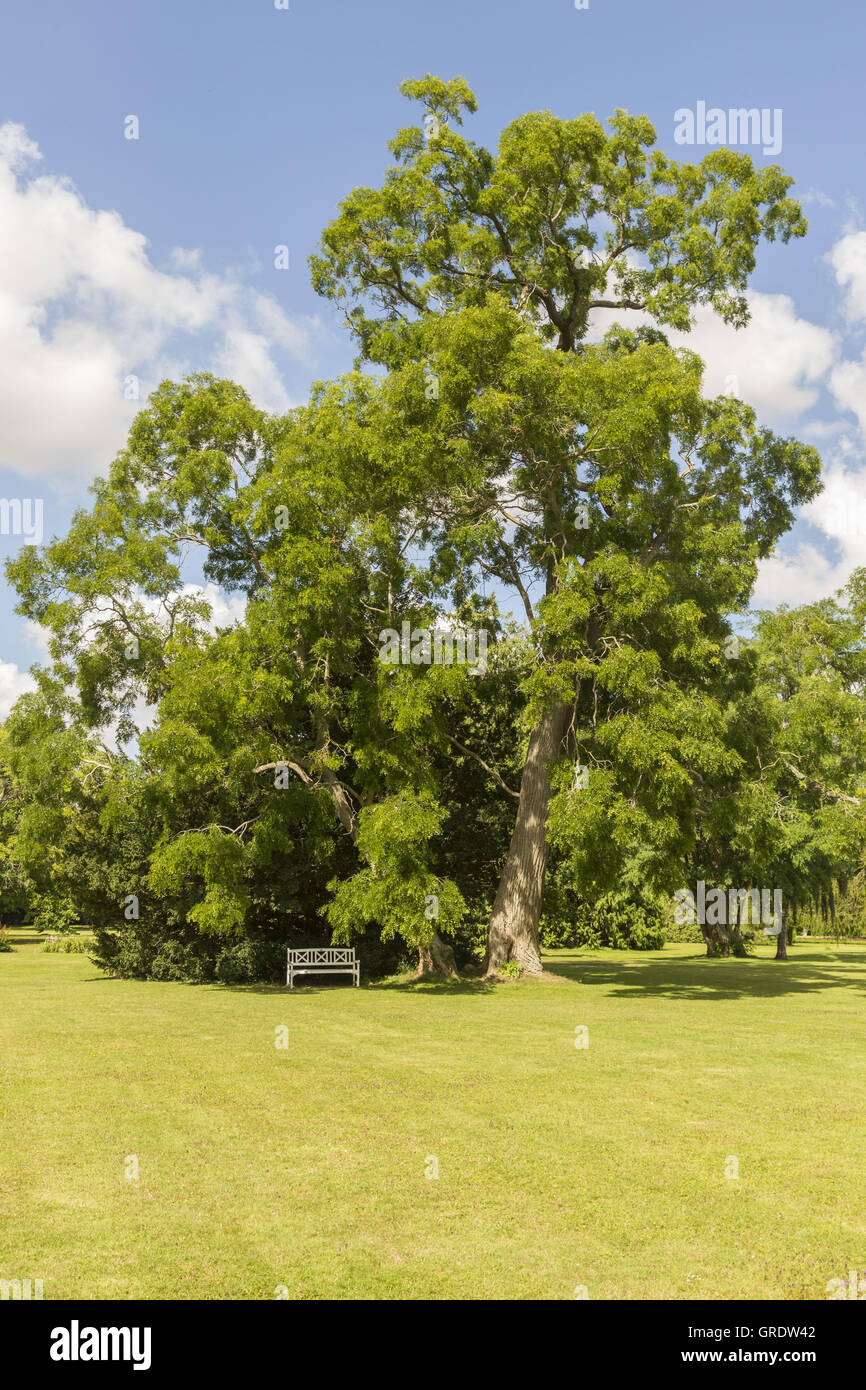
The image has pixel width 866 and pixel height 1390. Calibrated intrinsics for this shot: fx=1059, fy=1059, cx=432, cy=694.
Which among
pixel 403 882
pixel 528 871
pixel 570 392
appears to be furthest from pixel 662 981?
pixel 570 392

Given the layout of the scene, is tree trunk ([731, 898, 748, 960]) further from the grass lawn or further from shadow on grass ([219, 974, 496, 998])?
the grass lawn

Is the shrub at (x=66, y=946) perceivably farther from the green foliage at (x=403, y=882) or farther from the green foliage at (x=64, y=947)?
the green foliage at (x=403, y=882)

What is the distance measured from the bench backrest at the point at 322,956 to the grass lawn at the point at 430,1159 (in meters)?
7.87

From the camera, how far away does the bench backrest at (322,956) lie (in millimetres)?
24016

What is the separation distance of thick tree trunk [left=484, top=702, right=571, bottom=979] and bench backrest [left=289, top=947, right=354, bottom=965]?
10.6 ft

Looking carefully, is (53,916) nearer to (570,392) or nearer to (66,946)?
(66,946)

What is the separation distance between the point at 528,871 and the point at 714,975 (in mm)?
6786

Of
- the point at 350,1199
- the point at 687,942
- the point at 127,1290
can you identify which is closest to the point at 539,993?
the point at 350,1199

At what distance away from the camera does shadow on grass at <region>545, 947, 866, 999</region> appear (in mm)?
22725

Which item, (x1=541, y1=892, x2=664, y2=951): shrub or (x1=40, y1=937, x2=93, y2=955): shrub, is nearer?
(x1=40, y1=937, x2=93, y2=955): shrub

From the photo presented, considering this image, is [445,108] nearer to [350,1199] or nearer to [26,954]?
[350,1199]

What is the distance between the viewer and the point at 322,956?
24.5m

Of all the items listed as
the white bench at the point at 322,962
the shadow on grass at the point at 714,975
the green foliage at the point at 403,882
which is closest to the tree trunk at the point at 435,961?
the white bench at the point at 322,962

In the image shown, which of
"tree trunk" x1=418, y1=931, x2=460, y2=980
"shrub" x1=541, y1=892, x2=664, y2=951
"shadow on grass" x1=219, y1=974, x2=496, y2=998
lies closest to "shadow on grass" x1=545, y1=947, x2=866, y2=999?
"shadow on grass" x1=219, y1=974, x2=496, y2=998
